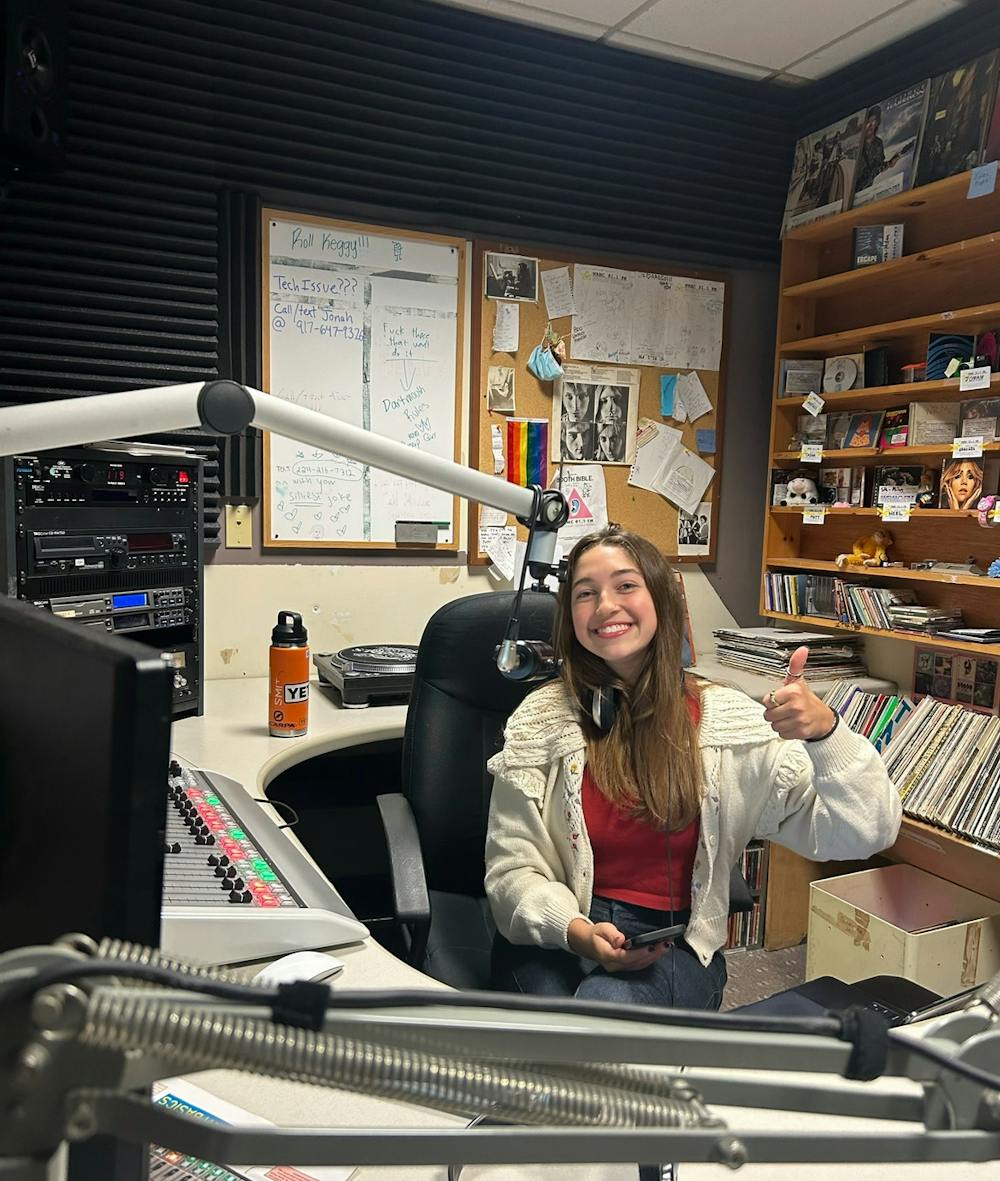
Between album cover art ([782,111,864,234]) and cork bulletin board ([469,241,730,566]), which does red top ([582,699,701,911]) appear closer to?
cork bulletin board ([469,241,730,566])

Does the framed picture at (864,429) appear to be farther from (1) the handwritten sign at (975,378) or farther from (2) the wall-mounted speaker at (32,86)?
(2) the wall-mounted speaker at (32,86)

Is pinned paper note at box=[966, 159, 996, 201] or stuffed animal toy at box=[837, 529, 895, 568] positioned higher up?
pinned paper note at box=[966, 159, 996, 201]

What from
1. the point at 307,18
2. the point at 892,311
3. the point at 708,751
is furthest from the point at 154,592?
the point at 892,311

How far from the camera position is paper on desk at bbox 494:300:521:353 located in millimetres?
2910

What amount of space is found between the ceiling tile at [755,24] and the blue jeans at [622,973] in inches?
98.3

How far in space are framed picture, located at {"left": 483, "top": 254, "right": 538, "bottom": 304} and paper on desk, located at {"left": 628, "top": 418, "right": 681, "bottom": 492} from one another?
1.92 feet

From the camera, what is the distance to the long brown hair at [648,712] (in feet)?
5.15

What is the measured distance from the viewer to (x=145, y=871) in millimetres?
513

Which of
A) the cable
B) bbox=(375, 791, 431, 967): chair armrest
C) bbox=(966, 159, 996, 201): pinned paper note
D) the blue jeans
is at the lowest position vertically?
the blue jeans

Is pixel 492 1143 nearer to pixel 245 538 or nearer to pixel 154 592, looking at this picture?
pixel 154 592

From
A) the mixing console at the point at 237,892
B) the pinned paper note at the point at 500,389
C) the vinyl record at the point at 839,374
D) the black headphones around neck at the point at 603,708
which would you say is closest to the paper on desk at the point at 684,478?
the vinyl record at the point at 839,374

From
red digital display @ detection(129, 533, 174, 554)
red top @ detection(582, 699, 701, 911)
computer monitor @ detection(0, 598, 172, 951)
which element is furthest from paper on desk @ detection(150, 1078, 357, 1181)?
red digital display @ detection(129, 533, 174, 554)

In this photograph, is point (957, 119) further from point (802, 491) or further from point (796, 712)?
point (796, 712)

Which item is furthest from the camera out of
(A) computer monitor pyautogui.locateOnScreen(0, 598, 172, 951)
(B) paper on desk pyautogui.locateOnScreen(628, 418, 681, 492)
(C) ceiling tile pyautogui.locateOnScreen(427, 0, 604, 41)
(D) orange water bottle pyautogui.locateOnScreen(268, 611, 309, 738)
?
(B) paper on desk pyautogui.locateOnScreen(628, 418, 681, 492)
